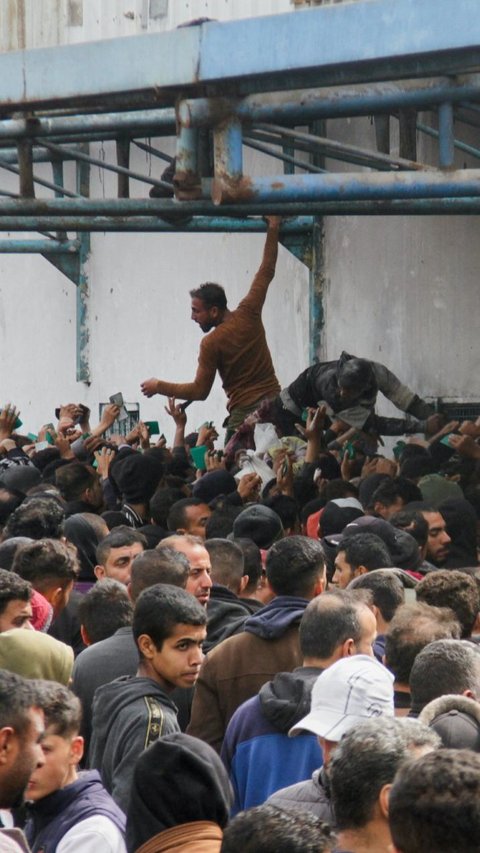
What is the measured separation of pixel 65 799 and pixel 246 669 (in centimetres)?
146

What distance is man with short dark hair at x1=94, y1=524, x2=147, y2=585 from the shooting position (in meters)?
7.54

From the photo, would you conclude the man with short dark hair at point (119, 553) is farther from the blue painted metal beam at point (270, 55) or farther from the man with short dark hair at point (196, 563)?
the blue painted metal beam at point (270, 55)

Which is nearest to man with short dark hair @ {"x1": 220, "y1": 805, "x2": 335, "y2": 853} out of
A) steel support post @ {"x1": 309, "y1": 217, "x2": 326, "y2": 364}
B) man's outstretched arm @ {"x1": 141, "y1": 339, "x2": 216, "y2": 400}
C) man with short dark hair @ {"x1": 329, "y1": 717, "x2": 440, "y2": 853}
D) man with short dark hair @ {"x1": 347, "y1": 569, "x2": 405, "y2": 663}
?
man with short dark hair @ {"x1": 329, "y1": 717, "x2": 440, "y2": 853}

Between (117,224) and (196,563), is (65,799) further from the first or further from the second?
(117,224)

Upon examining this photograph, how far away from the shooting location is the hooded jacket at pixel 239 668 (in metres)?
5.83

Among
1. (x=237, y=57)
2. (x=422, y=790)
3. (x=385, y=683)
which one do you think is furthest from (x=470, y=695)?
(x=237, y=57)

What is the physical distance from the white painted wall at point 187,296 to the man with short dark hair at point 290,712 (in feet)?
25.3

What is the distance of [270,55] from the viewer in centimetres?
753

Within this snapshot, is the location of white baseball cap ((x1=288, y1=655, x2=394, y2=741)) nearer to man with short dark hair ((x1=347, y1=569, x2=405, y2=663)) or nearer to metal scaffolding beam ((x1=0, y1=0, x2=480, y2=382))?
man with short dark hair ((x1=347, y1=569, x2=405, y2=663))

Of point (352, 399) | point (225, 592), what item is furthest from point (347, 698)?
point (352, 399)

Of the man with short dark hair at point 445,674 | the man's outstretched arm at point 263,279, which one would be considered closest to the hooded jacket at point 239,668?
the man with short dark hair at point 445,674

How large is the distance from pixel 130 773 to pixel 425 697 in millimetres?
891

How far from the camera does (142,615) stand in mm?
5383

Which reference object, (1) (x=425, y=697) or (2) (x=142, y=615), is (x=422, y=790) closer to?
A: (1) (x=425, y=697)
